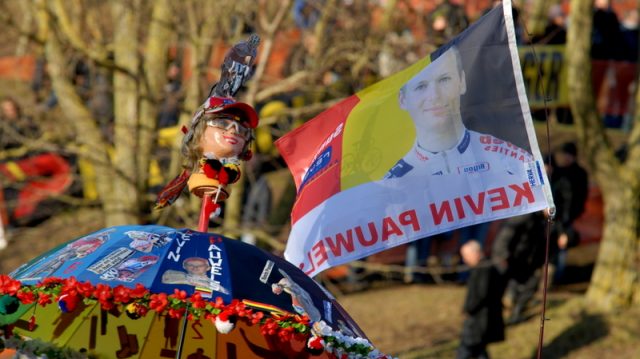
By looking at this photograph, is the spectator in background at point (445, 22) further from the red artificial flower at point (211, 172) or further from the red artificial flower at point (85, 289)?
the red artificial flower at point (85, 289)

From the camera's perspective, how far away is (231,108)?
5793 mm

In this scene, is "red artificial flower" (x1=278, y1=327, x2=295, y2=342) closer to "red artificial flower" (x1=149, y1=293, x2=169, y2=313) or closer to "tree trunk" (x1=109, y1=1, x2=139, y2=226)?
"red artificial flower" (x1=149, y1=293, x2=169, y2=313)

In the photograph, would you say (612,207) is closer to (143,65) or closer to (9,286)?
(143,65)

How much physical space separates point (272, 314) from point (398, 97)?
1.93 m

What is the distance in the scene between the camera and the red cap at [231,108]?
5.77 meters

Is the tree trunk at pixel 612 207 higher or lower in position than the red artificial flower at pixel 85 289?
higher

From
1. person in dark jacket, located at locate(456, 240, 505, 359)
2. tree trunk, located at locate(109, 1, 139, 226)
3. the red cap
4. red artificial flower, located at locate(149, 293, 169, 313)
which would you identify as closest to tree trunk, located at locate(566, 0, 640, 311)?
person in dark jacket, located at locate(456, 240, 505, 359)

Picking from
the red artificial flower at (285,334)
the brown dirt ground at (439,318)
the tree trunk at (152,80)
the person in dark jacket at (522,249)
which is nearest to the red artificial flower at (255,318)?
the red artificial flower at (285,334)

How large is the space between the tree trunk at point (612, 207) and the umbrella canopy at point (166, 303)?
798cm

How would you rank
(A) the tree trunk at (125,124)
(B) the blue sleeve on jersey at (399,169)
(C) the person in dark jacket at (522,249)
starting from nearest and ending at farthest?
(B) the blue sleeve on jersey at (399,169), (A) the tree trunk at (125,124), (C) the person in dark jacket at (522,249)

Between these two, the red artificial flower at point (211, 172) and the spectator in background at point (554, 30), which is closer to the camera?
the red artificial flower at point (211, 172)

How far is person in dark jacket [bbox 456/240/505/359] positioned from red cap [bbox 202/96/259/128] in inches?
217

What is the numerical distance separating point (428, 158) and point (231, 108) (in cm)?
111

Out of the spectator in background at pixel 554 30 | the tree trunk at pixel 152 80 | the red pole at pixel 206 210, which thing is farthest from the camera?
the spectator in background at pixel 554 30
